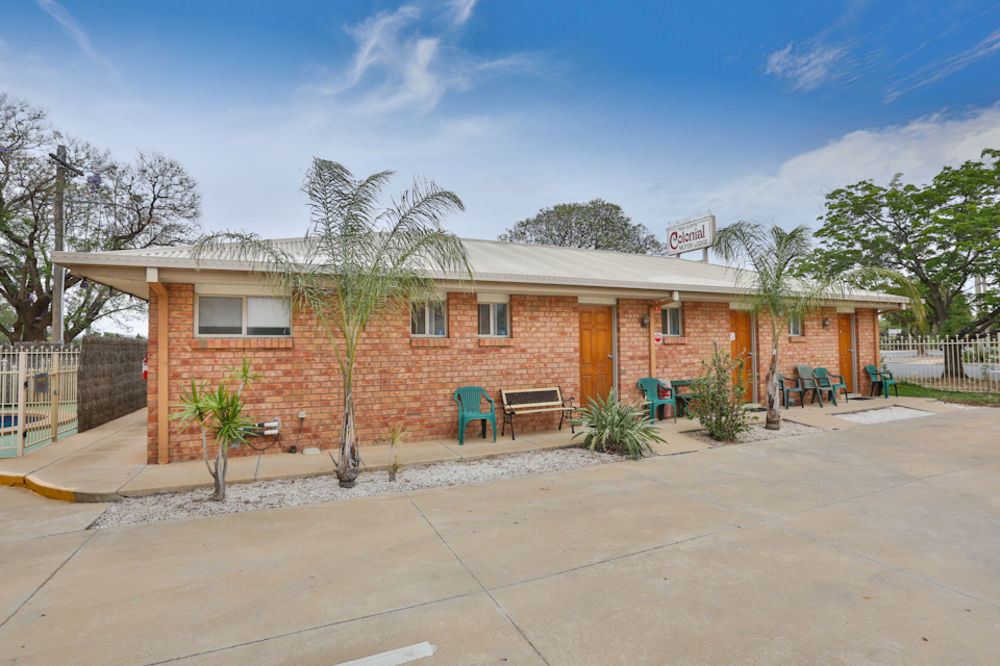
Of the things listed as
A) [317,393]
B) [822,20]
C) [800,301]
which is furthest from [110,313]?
[822,20]

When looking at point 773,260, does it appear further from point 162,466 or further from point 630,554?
point 162,466

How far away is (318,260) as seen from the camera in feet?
23.0

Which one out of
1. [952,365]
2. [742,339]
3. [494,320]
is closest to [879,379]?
[952,365]

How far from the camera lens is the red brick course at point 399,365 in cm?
662

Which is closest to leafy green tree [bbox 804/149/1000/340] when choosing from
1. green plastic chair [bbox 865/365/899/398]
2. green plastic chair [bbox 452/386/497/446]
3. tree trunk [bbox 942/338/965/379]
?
tree trunk [bbox 942/338/965/379]

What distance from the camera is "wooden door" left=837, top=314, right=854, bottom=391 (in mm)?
12953

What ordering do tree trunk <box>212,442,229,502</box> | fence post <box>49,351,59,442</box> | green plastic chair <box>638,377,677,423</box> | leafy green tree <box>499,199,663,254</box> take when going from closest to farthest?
tree trunk <box>212,442,229,502</box> → fence post <box>49,351,59,442</box> → green plastic chair <box>638,377,677,423</box> → leafy green tree <box>499,199,663,254</box>

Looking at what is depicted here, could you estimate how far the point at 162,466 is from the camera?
6.30 meters

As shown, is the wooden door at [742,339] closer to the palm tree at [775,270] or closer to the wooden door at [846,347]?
the palm tree at [775,270]

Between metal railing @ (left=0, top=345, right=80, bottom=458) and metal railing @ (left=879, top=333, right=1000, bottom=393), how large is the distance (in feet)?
64.9

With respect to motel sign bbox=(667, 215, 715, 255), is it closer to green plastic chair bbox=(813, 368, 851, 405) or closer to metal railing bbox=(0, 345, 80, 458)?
green plastic chair bbox=(813, 368, 851, 405)

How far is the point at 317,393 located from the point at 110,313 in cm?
1941

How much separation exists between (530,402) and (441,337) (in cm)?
204

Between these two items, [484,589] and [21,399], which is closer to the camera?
[484,589]
